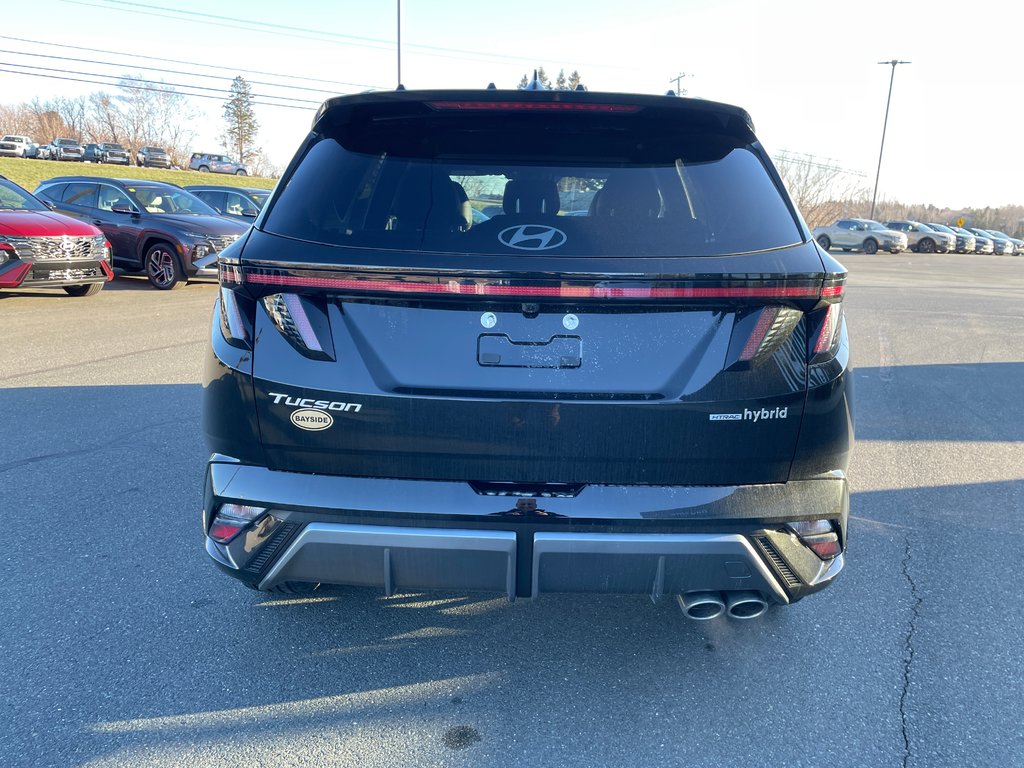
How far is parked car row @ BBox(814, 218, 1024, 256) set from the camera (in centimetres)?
3753

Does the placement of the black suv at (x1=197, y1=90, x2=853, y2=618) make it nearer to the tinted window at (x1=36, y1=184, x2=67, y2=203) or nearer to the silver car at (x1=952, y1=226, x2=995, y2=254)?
the tinted window at (x1=36, y1=184, x2=67, y2=203)

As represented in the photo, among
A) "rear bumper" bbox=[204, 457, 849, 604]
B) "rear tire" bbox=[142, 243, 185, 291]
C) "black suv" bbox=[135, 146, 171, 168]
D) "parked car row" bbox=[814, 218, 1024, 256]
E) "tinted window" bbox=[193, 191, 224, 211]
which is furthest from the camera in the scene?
"black suv" bbox=[135, 146, 171, 168]

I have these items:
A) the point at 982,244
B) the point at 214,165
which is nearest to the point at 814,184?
the point at 982,244

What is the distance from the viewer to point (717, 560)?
2.24 meters

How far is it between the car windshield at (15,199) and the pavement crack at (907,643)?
1131cm

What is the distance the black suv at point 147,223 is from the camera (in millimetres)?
12289

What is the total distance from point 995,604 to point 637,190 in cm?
243

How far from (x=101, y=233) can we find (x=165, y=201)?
2.63 meters

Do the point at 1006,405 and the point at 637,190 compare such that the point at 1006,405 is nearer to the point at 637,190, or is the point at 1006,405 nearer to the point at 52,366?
the point at 637,190

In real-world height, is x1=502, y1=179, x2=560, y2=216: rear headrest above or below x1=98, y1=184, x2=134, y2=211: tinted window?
above

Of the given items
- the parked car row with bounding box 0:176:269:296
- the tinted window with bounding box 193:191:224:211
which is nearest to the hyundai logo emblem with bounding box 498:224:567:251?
the parked car row with bounding box 0:176:269:296

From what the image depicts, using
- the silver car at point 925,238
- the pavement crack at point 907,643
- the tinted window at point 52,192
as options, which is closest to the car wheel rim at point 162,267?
the tinted window at point 52,192

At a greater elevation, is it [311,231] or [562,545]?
[311,231]

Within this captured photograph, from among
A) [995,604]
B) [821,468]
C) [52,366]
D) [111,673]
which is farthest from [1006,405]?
[52,366]
